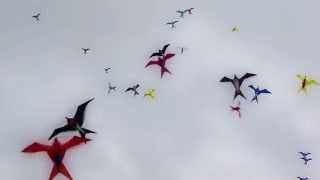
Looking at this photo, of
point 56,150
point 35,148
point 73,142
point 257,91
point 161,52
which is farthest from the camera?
point 161,52

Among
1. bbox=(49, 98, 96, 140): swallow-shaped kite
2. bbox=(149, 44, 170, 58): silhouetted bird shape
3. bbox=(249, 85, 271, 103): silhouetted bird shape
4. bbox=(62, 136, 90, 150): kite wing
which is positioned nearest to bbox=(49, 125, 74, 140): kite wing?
bbox=(49, 98, 96, 140): swallow-shaped kite

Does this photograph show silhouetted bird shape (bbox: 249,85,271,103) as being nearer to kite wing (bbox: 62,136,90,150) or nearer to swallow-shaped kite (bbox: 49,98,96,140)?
swallow-shaped kite (bbox: 49,98,96,140)

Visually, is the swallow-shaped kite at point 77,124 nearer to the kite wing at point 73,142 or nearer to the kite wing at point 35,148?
the kite wing at point 73,142

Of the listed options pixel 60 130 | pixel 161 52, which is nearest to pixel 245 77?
pixel 161 52

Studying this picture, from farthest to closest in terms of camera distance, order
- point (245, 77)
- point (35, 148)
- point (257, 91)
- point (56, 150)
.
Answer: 1. point (245, 77)
2. point (257, 91)
3. point (35, 148)
4. point (56, 150)

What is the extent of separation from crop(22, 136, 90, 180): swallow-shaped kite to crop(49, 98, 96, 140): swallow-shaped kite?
681mm

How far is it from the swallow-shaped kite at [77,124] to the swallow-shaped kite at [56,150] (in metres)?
0.68

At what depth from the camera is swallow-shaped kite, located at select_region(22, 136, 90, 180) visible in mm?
33562

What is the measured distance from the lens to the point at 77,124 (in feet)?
116

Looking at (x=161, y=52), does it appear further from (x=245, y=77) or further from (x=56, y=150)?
(x=56, y=150)

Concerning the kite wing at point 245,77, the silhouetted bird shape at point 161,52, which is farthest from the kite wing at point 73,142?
the kite wing at point 245,77

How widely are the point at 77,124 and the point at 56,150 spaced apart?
2.54m

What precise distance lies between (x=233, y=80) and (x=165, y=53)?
570 cm

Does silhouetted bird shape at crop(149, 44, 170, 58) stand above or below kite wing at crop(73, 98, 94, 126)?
above
